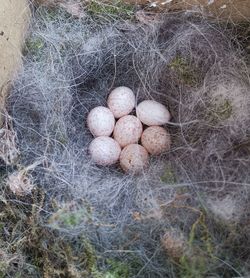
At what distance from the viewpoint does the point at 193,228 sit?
1.48m

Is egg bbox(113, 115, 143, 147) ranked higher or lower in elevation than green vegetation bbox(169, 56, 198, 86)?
lower

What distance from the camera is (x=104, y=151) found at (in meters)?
1.81

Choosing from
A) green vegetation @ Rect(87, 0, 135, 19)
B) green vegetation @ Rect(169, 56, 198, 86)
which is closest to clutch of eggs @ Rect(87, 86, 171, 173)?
green vegetation @ Rect(169, 56, 198, 86)

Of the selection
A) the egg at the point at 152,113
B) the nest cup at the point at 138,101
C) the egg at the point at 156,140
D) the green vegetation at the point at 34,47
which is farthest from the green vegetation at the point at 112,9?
the egg at the point at 156,140

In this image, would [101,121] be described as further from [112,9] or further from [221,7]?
[221,7]

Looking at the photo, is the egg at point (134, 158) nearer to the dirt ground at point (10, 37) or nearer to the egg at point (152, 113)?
the egg at point (152, 113)

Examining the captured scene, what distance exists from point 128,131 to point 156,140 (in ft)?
0.34

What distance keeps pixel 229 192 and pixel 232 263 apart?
0.69 ft

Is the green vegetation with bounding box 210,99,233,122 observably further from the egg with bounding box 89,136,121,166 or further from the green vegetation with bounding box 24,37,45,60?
the green vegetation with bounding box 24,37,45,60

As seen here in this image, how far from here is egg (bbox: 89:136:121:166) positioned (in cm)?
181

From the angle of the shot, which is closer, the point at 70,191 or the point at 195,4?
the point at 70,191

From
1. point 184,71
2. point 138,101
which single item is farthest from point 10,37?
point 184,71

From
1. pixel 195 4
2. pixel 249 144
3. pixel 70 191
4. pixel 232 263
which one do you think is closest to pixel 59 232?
pixel 70 191

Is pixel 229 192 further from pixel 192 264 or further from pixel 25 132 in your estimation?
pixel 25 132
